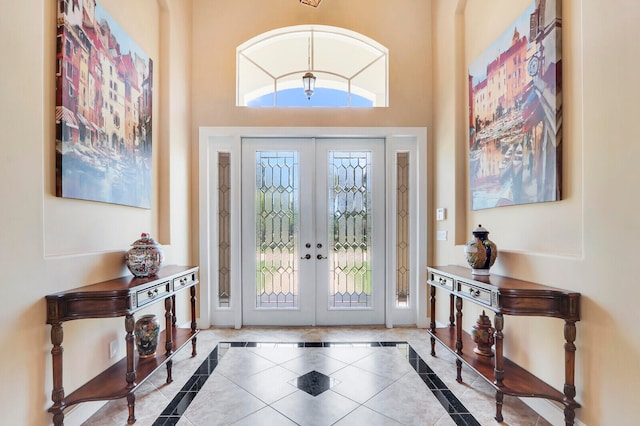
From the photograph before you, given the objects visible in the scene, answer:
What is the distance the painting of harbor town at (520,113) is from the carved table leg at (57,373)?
3.13 meters

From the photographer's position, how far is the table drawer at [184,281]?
2.75 metres

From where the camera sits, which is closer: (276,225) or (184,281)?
(184,281)

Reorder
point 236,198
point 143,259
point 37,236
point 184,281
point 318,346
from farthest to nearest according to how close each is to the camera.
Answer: point 236,198 < point 318,346 < point 184,281 < point 143,259 < point 37,236

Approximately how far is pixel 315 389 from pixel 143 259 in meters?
1.71

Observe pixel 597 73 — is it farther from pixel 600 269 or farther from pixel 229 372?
pixel 229 372

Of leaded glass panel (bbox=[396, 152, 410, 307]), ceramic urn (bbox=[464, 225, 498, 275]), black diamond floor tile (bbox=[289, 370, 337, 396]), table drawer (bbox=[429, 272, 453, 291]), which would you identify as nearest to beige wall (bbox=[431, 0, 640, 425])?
ceramic urn (bbox=[464, 225, 498, 275])

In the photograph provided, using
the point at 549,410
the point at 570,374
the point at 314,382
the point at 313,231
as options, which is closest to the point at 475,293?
the point at 570,374

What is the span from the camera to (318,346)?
136 inches

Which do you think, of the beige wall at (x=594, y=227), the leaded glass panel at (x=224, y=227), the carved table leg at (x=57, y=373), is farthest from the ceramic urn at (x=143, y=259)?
the beige wall at (x=594, y=227)

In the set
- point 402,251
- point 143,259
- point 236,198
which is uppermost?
point 236,198

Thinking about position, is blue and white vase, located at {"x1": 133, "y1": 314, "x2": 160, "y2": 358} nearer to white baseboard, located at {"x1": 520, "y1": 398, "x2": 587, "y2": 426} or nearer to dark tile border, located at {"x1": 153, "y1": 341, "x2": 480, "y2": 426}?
dark tile border, located at {"x1": 153, "y1": 341, "x2": 480, "y2": 426}

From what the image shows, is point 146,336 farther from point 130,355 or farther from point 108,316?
point 108,316

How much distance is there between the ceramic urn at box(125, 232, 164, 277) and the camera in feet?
7.98

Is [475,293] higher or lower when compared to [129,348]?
higher
